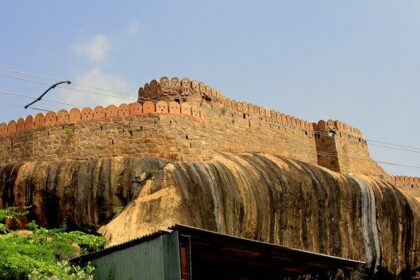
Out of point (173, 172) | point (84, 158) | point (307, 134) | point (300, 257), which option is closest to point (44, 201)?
point (84, 158)

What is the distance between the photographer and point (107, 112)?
2572cm

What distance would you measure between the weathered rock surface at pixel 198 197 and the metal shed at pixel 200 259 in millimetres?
2478

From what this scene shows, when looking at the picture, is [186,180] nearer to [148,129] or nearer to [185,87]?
[148,129]

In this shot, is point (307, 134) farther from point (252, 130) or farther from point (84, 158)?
point (84, 158)

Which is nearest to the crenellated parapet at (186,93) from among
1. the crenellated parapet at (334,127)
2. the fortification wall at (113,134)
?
the fortification wall at (113,134)

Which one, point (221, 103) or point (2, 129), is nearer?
point (2, 129)

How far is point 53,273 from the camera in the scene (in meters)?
17.6

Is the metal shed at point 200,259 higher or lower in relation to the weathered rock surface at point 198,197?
lower

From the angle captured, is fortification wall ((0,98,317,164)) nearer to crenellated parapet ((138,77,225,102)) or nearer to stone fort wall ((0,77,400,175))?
stone fort wall ((0,77,400,175))

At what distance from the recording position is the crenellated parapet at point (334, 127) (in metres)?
36.5

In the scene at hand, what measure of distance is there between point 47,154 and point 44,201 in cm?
205

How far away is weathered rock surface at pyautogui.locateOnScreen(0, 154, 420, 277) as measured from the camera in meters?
22.8

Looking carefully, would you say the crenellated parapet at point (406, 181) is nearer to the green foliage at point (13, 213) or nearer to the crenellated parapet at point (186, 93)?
the crenellated parapet at point (186, 93)

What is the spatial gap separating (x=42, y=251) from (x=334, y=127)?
20.1 m
